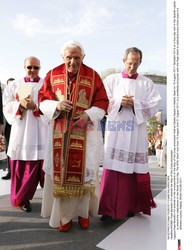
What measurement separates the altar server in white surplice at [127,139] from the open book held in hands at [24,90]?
3.30 feet

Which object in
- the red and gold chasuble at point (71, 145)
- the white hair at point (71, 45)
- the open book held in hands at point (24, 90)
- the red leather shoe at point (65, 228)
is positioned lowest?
the red leather shoe at point (65, 228)

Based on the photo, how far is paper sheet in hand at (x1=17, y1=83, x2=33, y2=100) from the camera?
3.38 metres

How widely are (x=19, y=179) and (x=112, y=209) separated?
130 cm

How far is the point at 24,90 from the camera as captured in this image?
3.40 meters

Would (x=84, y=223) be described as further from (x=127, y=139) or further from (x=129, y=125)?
(x=129, y=125)

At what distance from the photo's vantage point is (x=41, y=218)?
3.09 m

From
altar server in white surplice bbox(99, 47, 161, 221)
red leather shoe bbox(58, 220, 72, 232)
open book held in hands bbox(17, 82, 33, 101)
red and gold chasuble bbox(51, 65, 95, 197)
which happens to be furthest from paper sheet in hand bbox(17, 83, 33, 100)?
red leather shoe bbox(58, 220, 72, 232)

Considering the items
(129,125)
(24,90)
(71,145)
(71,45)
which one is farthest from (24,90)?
(129,125)

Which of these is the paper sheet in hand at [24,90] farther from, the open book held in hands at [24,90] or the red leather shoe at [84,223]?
the red leather shoe at [84,223]

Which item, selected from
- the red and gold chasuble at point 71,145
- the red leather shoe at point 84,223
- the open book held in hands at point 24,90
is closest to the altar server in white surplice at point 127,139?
the red leather shoe at point 84,223

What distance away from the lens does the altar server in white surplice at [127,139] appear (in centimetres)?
300

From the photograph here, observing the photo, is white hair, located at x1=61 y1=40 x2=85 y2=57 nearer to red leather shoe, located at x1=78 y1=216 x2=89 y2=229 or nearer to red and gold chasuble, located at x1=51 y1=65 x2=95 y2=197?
red and gold chasuble, located at x1=51 y1=65 x2=95 y2=197

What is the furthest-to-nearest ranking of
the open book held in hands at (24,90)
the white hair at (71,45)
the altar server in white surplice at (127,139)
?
1. the open book held in hands at (24,90)
2. the altar server in white surplice at (127,139)
3. the white hair at (71,45)

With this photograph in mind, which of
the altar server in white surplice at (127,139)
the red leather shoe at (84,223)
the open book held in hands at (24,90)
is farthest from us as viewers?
the open book held in hands at (24,90)
